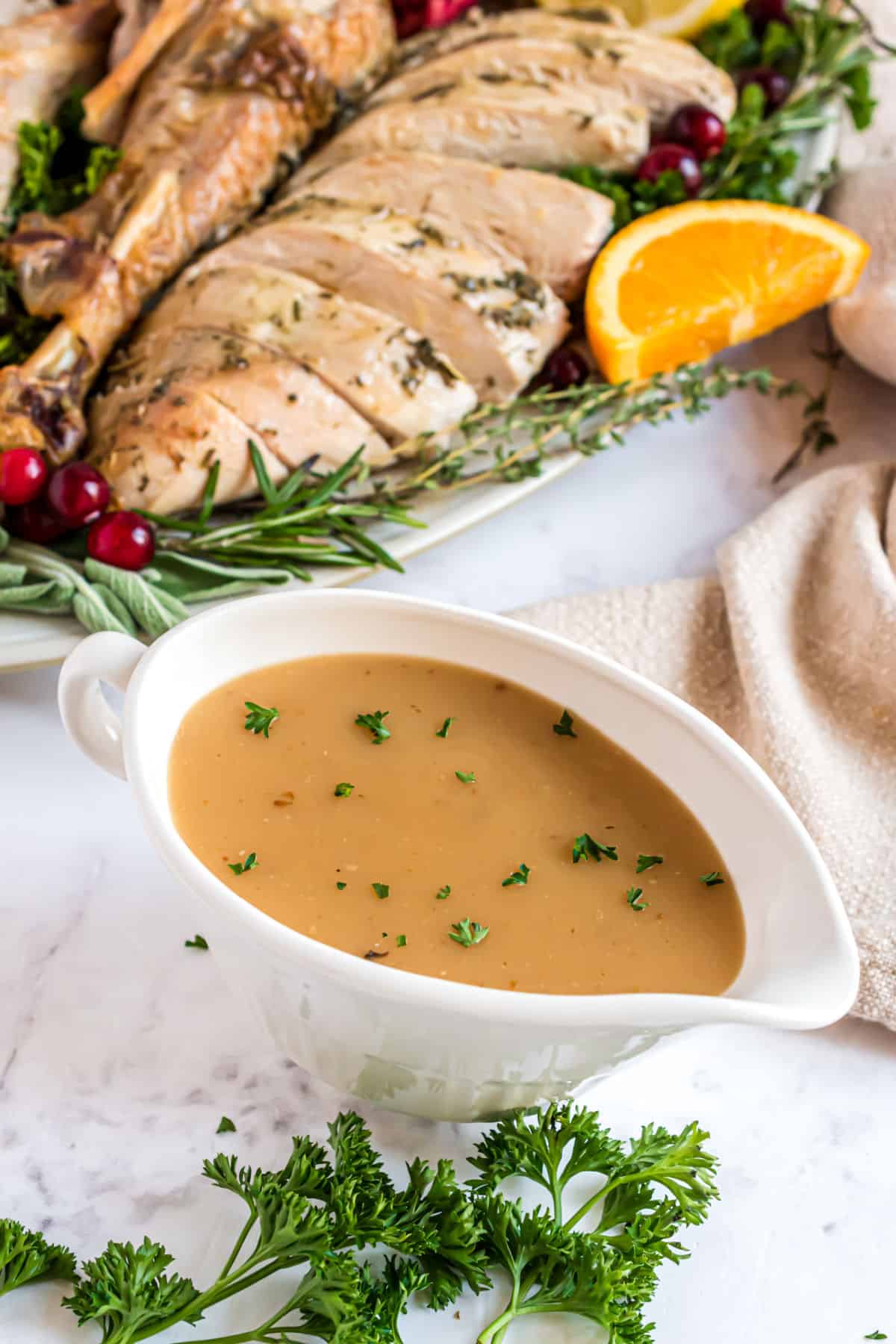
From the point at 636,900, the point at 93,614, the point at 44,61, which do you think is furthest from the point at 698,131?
the point at 636,900

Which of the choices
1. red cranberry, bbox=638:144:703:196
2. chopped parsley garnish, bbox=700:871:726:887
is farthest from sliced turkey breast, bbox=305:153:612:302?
chopped parsley garnish, bbox=700:871:726:887

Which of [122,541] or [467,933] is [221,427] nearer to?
[122,541]

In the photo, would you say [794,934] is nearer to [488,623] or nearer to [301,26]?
[488,623]

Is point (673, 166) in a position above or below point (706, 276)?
above

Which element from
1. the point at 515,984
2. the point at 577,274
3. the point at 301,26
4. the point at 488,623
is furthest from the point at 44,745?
the point at 301,26

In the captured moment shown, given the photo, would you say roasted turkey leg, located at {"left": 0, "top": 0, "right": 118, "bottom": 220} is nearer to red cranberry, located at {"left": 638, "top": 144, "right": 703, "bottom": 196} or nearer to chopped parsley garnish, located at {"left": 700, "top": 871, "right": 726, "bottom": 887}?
red cranberry, located at {"left": 638, "top": 144, "right": 703, "bottom": 196}

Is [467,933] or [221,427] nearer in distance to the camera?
[467,933]
